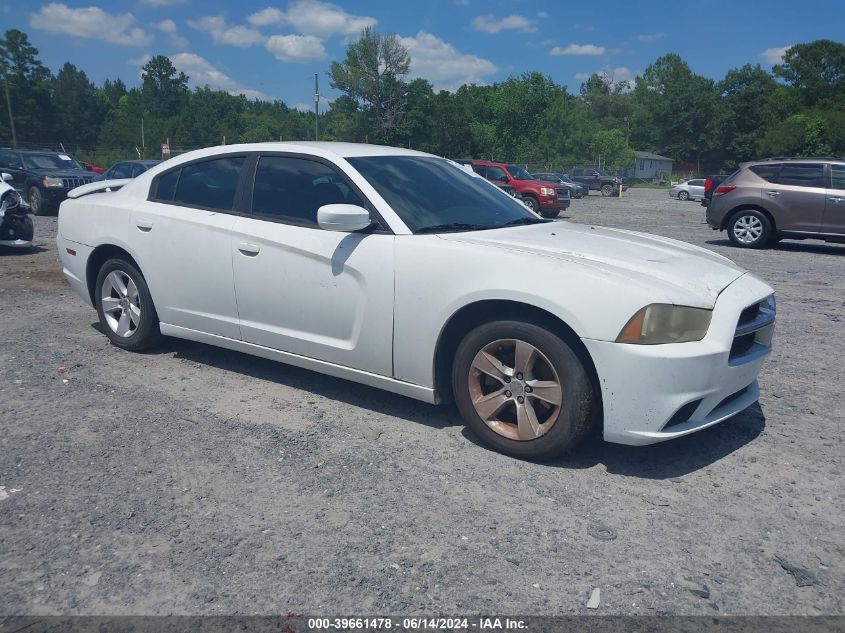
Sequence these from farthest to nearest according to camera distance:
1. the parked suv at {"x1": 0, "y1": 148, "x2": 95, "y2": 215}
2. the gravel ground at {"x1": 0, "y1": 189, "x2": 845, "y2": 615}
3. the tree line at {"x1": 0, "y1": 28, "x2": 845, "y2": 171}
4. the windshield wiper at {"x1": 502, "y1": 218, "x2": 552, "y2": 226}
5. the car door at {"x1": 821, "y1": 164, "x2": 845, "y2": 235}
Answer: the tree line at {"x1": 0, "y1": 28, "x2": 845, "y2": 171}, the parked suv at {"x1": 0, "y1": 148, "x2": 95, "y2": 215}, the car door at {"x1": 821, "y1": 164, "x2": 845, "y2": 235}, the windshield wiper at {"x1": 502, "y1": 218, "x2": 552, "y2": 226}, the gravel ground at {"x1": 0, "y1": 189, "x2": 845, "y2": 615}

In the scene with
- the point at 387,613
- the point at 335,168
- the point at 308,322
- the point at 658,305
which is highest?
the point at 335,168

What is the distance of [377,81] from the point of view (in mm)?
67438

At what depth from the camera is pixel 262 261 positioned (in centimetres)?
450

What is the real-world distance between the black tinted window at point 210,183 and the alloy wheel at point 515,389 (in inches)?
88.0

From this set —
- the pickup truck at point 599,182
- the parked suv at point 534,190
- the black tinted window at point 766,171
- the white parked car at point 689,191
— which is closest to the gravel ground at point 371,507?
the black tinted window at point 766,171

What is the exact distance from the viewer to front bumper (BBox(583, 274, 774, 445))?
10.8 feet

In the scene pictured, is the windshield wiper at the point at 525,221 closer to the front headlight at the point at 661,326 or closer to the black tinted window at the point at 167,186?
the front headlight at the point at 661,326

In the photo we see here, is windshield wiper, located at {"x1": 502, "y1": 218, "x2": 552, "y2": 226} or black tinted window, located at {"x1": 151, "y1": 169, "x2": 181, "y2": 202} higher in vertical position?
black tinted window, located at {"x1": 151, "y1": 169, "x2": 181, "y2": 202}

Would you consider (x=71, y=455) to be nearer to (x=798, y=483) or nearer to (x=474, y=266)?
(x=474, y=266)

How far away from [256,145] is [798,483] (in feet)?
13.2

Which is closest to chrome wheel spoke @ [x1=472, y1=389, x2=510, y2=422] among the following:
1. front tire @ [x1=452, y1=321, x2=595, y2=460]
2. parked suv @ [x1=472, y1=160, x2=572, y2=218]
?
front tire @ [x1=452, y1=321, x2=595, y2=460]

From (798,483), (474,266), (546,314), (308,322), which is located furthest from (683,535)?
(308,322)

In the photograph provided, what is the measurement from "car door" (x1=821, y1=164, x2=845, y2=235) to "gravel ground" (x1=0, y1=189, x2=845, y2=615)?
8773 millimetres

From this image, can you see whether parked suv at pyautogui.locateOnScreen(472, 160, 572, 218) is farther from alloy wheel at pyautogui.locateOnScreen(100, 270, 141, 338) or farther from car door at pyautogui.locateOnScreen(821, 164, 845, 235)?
alloy wheel at pyautogui.locateOnScreen(100, 270, 141, 338)
